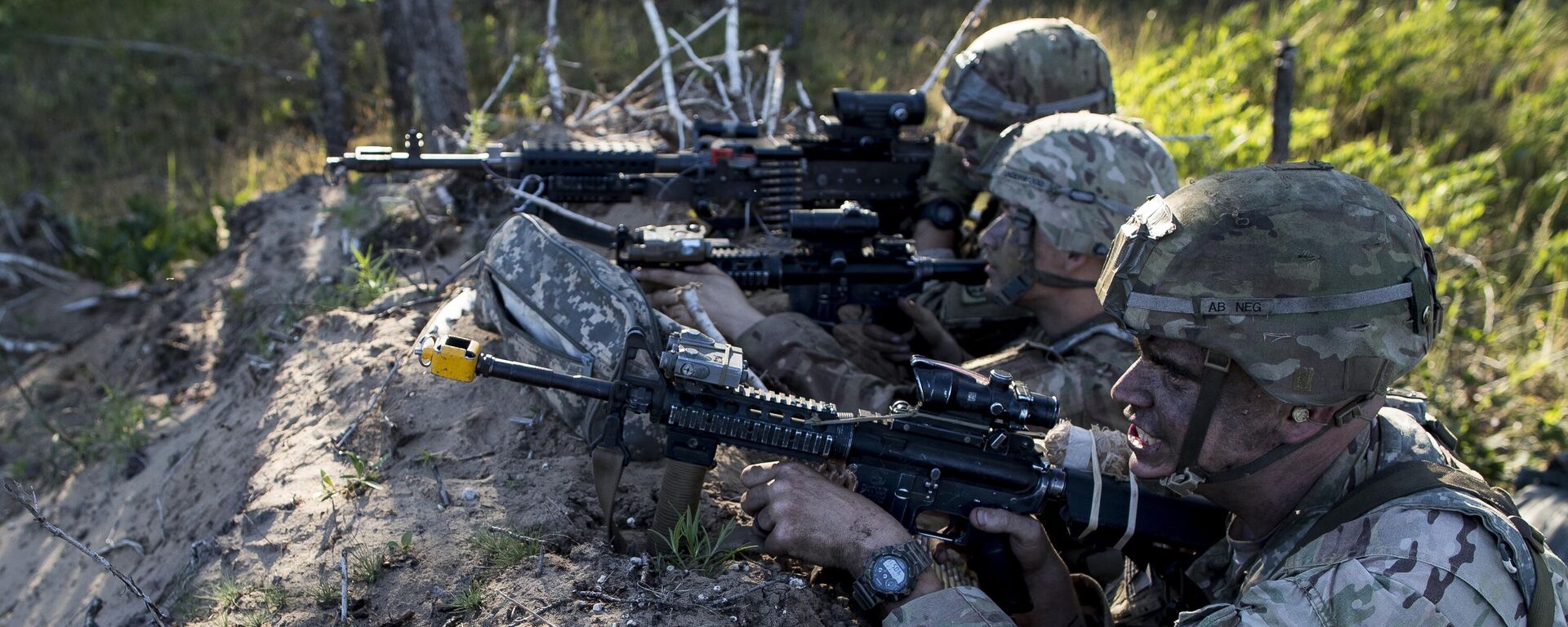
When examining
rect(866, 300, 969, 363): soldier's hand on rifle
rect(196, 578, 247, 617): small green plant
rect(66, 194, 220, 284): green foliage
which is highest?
rect(196, 578, 247, 617): small green plant

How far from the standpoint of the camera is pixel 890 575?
9.30 ft

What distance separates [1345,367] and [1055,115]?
2.29 m

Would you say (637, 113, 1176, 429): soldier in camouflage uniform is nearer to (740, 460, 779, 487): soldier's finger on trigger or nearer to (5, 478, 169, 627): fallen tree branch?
(740, 460, 779, 487): soldier's finger on trigger

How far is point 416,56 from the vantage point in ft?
24.2

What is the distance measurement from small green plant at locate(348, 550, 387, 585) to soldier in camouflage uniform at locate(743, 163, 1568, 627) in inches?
54.0

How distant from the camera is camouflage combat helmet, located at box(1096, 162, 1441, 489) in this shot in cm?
245

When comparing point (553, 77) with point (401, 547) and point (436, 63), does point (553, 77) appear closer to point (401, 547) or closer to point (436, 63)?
point (436, 63)

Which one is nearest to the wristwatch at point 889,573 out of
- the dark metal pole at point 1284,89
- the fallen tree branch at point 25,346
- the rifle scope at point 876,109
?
the rifle scope at point 876,109

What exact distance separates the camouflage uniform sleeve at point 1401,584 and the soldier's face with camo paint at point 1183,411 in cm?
31

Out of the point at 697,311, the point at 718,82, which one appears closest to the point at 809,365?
the point at 697,311

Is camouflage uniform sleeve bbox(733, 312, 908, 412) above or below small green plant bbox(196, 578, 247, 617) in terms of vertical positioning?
above

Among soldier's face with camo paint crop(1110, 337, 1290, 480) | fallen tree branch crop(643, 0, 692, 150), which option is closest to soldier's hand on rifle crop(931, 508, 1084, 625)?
soldier's face with camo paint crop(1110, 337, 1290, 480)

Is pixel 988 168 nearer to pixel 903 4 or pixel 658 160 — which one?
pixel 658 160

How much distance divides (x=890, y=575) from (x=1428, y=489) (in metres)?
1.31
